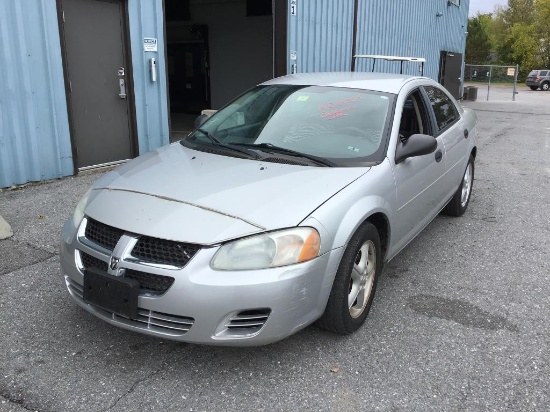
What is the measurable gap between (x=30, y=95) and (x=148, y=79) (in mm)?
1880

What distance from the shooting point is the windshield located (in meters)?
3.68

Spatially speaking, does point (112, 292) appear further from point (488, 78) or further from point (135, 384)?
point (488, 78)

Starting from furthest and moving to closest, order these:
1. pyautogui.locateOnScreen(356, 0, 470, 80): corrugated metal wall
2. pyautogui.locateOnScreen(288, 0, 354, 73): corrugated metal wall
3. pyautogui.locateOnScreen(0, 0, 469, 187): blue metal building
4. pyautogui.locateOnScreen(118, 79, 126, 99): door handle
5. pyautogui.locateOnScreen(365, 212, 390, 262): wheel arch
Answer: pyautogui.locateOnScreen(356, 0, 470, 80): corrugated metal wall
pyautogui.locateOnScreen(288, 0, 354, 73): corrugated metal wall
pyautogui.locateOnScreen(118, 79, 126, 99): door handle
pyautogui.locateOnScreen(0, 0, 469, 187): blue metal building
pyautogui.locateOnScreen(365, 212, 390, 262): wheel arch

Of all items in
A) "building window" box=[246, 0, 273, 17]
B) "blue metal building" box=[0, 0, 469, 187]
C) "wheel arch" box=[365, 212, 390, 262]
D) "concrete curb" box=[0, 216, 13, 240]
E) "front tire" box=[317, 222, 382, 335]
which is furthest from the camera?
"building window" box=[246, 0, 273, 17]

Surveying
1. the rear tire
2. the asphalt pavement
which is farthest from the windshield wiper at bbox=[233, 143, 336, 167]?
the rear tire

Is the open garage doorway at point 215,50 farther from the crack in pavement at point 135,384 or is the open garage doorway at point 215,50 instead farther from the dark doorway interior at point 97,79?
the crack in pavement at point 135,384

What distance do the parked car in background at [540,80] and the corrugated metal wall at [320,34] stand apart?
3402 cm

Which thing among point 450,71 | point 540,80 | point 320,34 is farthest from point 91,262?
point 540,80

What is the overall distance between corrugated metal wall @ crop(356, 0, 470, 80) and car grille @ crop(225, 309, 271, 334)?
11.6 metres

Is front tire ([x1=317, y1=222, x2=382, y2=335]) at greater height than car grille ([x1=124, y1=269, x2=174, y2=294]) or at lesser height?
lesser

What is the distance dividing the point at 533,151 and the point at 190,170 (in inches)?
364

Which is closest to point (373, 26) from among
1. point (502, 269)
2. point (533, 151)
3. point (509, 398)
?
point (533, 151)

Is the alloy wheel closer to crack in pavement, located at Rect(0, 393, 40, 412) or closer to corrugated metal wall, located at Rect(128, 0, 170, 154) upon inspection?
crack in pavement, located at Rect(0, 393, 40, 412)

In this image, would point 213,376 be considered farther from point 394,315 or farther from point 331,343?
point 394,315
